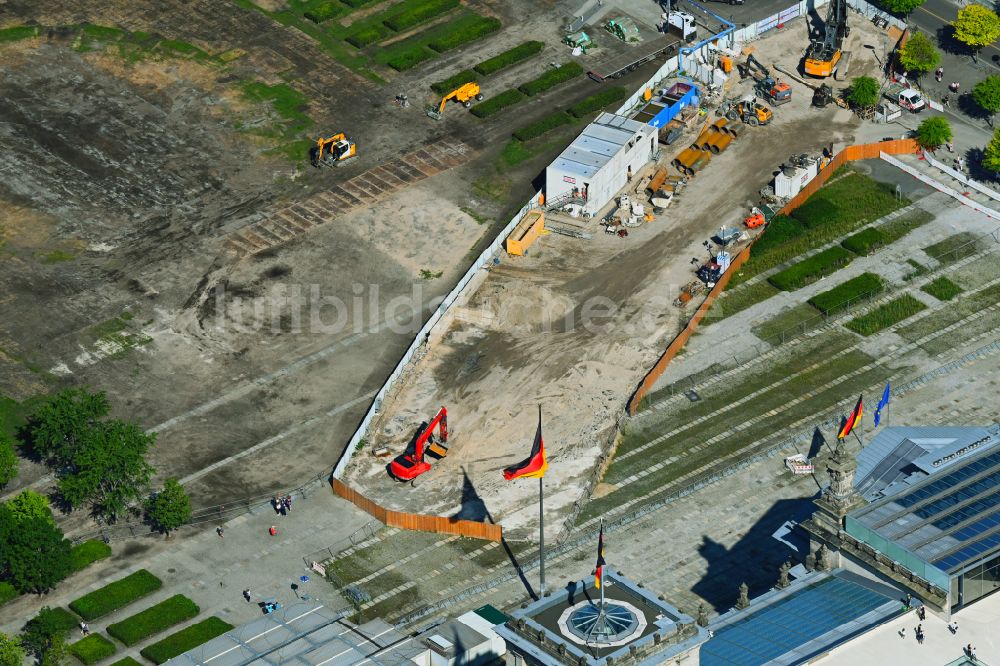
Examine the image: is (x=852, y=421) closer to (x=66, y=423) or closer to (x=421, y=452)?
(x=421, y=452)

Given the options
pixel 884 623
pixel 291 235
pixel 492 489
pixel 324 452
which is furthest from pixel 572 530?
pixel 291 235

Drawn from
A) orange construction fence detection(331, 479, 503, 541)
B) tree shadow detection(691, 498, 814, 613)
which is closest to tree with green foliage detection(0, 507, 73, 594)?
orange construction fence detection(331, 479, 503, 541)

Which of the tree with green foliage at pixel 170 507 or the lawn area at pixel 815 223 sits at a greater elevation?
the lawn area at pixel 815 223

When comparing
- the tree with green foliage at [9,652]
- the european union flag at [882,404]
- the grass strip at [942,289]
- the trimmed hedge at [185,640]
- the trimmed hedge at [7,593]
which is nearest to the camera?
the tree with green foliage at [9,652]

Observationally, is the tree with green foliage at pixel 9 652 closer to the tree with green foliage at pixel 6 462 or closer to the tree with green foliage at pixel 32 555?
the tree with green foliage at pixel 32 555

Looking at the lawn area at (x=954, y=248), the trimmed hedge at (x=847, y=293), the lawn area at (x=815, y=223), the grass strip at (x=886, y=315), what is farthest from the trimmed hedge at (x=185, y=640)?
the lawn area at (x=954, y=248)

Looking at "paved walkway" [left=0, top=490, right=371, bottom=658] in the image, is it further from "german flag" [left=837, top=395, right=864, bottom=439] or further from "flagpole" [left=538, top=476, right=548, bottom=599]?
"german flag" [left=837, top=395, right=864, bottom=439]

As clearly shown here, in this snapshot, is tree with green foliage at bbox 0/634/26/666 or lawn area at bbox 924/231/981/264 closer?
tree with green foliage at bbox 0/634/26/666
